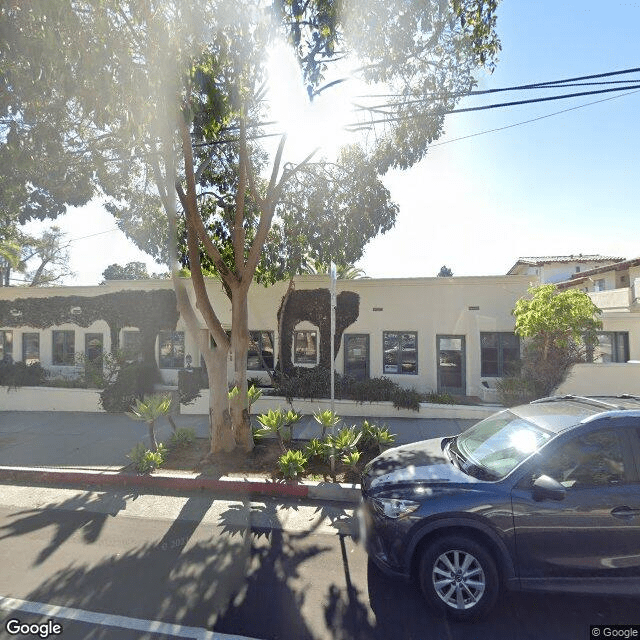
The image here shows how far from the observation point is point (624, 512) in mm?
3000

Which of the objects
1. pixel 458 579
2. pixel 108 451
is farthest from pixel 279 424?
pixel 458 579

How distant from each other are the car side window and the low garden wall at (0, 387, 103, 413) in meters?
11.4

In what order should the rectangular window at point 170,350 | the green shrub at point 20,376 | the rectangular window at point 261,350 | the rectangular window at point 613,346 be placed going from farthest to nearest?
1. the rectangular window at point 170,350
2. the rectangular window at point 261,350
3. the green shrub at point 20,376
4. the rectangular window at point 613,346

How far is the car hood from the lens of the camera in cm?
350

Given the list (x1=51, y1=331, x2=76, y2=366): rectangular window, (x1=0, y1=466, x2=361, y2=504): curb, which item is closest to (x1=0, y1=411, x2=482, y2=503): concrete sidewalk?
(x1=0, y1=466, x2=361, y2=504): curb

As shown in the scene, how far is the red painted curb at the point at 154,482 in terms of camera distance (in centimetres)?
579

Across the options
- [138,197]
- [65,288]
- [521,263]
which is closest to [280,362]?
[138,197]

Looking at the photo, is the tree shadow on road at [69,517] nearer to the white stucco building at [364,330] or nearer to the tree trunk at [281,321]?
the white stucco building at [364,330]

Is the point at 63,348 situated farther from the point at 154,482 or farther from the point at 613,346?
the point at 613,346

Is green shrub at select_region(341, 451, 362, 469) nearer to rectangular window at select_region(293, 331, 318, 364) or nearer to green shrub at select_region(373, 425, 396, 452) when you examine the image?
green shrub at select_region(373, 425, 396, 452)

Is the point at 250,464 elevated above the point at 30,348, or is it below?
below

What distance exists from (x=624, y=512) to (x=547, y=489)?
612mm

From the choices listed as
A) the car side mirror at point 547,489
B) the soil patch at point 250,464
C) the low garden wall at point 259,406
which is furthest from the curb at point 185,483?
the low garden wall at point 259,406

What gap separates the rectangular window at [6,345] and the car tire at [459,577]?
17503 mm
